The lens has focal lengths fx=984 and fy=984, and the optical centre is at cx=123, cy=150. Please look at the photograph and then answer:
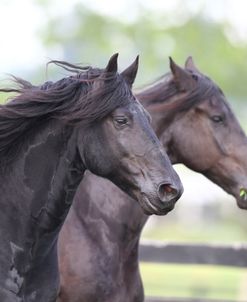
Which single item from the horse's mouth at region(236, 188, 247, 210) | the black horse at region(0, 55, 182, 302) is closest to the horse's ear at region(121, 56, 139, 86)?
the black horse at region(0, 55, 182, 302)

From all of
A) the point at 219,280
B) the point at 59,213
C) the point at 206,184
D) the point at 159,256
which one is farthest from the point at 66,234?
the point at 206,184

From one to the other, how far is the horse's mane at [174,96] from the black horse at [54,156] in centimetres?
128

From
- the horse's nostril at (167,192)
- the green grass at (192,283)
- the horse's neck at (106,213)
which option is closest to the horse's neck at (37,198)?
the horse's nostril at (167,192)

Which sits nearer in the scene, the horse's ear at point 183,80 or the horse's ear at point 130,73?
the horse's ear at point 130,73

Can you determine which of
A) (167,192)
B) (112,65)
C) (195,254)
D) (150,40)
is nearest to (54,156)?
(112,65)

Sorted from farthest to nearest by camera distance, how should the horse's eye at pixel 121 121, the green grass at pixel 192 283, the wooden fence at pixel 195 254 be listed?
1. the green grass at pixel 192 283
2. the wooden fence at pixel 195 254
3. the horse's eye at pixel 121 121

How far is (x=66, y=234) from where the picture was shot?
5902mm

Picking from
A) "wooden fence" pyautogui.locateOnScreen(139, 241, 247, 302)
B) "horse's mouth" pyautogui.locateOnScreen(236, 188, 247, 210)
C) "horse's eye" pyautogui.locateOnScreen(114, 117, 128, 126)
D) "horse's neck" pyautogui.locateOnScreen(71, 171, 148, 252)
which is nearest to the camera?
"horse's eye" pyautogui.locateOnScreen(114, 117, 128, 126)

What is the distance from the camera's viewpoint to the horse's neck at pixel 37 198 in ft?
16.1

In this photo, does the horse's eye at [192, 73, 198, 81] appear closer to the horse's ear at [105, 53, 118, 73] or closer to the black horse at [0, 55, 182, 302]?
the black horse at [0, 55, 182, 302]

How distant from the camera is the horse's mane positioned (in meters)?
6.29

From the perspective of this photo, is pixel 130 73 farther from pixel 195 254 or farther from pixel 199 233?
pixel 199 233

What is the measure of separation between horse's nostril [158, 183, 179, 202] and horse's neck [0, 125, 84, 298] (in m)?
0.52

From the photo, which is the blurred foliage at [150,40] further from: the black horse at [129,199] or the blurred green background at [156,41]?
the black horse at [129,199]
